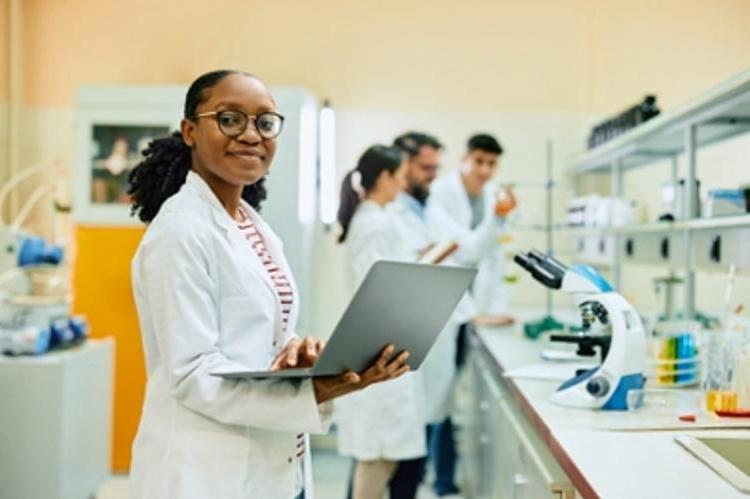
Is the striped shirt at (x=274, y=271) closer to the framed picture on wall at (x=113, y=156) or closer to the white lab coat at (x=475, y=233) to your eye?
the white lab coat at (x=475, y=233)

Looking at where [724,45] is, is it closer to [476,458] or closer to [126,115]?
[476,458]

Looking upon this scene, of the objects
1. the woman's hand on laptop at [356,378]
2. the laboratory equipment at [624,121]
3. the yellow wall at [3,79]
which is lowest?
the woman's hand on laptop at [356,378]

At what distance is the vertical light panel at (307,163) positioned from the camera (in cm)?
394

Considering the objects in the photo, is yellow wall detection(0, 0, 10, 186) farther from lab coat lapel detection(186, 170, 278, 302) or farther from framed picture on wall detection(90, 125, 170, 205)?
lab coat lapel detection(186, 170, 278, 302)

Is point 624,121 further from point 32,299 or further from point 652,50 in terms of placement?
Answer: point 32,299

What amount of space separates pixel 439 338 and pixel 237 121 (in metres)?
2.05

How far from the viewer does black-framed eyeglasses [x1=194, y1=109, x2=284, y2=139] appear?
1.35 m

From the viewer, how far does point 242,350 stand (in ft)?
4.28

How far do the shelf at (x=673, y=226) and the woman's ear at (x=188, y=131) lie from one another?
4.50 feet

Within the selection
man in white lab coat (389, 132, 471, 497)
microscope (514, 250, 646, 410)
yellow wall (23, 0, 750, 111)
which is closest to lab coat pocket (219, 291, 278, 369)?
microscope (514, 250, 646, 410)

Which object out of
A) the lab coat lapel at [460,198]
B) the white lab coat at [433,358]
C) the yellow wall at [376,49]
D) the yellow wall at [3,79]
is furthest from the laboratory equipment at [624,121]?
the yellow wall at [3,79]

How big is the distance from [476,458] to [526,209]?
1819mm

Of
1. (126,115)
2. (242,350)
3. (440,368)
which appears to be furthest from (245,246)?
(126,115)

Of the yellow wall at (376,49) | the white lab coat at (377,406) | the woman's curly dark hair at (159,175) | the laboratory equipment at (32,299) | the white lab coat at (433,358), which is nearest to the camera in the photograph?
the woman's curly dark hair at (159,175)
